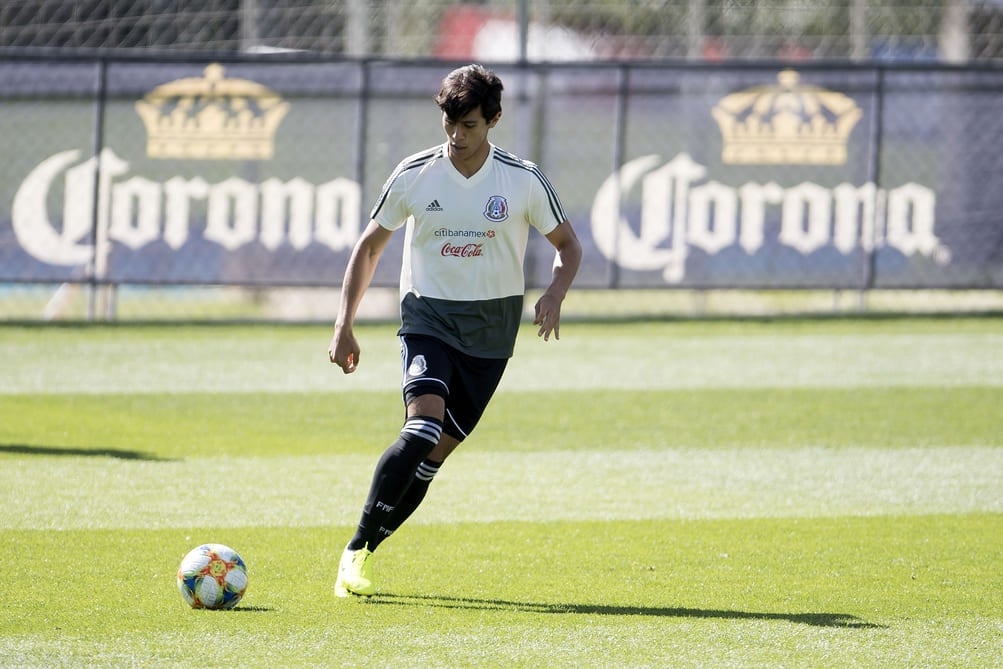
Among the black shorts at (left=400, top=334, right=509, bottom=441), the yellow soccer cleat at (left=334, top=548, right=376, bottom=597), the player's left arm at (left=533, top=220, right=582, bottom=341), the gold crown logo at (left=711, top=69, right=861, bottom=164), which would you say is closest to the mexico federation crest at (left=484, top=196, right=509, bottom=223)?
the player's left arm at (left=533, top=220, right=582, bottom=341)

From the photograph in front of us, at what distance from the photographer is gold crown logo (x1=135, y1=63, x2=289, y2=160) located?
14.0 meters

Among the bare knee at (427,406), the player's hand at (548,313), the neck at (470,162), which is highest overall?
the neck at (470,162)

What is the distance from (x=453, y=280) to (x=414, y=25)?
59.1 feet

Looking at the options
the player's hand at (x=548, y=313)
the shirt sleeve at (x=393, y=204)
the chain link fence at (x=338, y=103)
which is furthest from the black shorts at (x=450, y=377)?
the chain link fence at (x=338, y=103)

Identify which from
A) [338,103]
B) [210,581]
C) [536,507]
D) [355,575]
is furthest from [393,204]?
[338,103]

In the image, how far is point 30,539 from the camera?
20.4 feet

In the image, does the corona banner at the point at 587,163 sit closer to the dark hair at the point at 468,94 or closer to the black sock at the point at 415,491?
the black sock at the point at 415,491

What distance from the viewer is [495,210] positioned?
5582 mm

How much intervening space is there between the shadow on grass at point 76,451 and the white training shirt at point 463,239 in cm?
327

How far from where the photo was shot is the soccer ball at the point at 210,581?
5.09 m

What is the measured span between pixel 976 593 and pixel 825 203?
363 inches

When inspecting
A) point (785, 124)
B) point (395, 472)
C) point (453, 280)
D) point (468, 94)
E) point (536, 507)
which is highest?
point (785, 124)

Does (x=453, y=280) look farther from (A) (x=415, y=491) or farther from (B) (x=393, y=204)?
(A) (x=415, y=491)

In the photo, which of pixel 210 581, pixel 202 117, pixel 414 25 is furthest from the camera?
pixel 414 25
